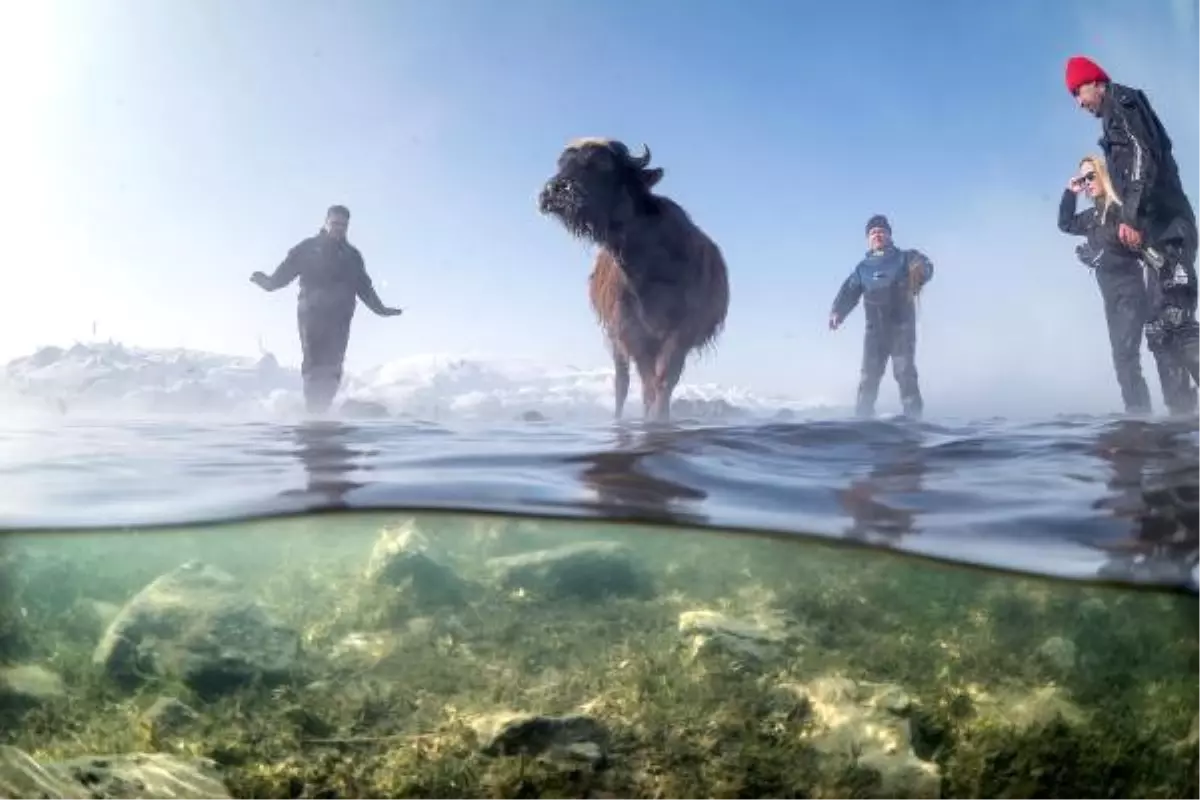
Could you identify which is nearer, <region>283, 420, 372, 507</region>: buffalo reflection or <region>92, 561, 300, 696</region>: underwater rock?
<region>92, 561, 300, 696</region>: underwater rock

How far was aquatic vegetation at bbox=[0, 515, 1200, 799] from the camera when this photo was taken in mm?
4109

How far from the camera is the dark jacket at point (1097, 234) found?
402 centimetres

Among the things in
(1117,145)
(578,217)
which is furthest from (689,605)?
(1117,145)

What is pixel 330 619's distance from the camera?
16.5ft

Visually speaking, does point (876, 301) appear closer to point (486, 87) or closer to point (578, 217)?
point (578, 217)

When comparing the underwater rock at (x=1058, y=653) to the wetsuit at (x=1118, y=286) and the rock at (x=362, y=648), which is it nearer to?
the wetsuit at (x=1118, y=286)

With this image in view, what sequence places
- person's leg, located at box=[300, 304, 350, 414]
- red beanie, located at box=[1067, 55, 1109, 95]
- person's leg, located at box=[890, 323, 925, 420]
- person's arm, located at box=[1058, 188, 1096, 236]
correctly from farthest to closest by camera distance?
person's leg, located at box=[300, 304, 350, 414]
person's leg, located at box=[890, 323, 925, 420]
person's arm, located at box=[1058, 188, 1096, 236]
red beanie, located at box=[1067, 55, 1109, 95]

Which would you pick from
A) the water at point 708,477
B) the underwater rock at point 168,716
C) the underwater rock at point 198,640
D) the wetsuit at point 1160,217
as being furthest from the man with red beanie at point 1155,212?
the underwater rock at point 168,716

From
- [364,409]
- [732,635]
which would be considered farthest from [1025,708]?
[364,409]

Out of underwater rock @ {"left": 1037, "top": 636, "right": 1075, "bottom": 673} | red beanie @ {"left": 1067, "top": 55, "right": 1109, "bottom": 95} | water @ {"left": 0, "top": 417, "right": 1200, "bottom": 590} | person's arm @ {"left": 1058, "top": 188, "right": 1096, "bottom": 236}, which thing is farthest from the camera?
underwater rock @ {"left": 1037, "top": 636, "right": 1075, "bottom": 673}

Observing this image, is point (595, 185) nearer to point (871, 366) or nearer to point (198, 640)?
point (871, 366)

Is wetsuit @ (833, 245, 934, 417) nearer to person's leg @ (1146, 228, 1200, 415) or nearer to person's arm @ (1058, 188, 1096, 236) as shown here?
person's arm @ (1058, 188, 1096, 236)

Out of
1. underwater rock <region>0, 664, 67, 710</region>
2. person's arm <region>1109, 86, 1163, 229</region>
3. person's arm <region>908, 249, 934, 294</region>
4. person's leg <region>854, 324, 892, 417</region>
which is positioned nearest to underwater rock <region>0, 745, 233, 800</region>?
underwater rock <region>0, 664, 67, 710</region>

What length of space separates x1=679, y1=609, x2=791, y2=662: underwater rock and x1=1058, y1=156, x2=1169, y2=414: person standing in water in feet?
6.50
